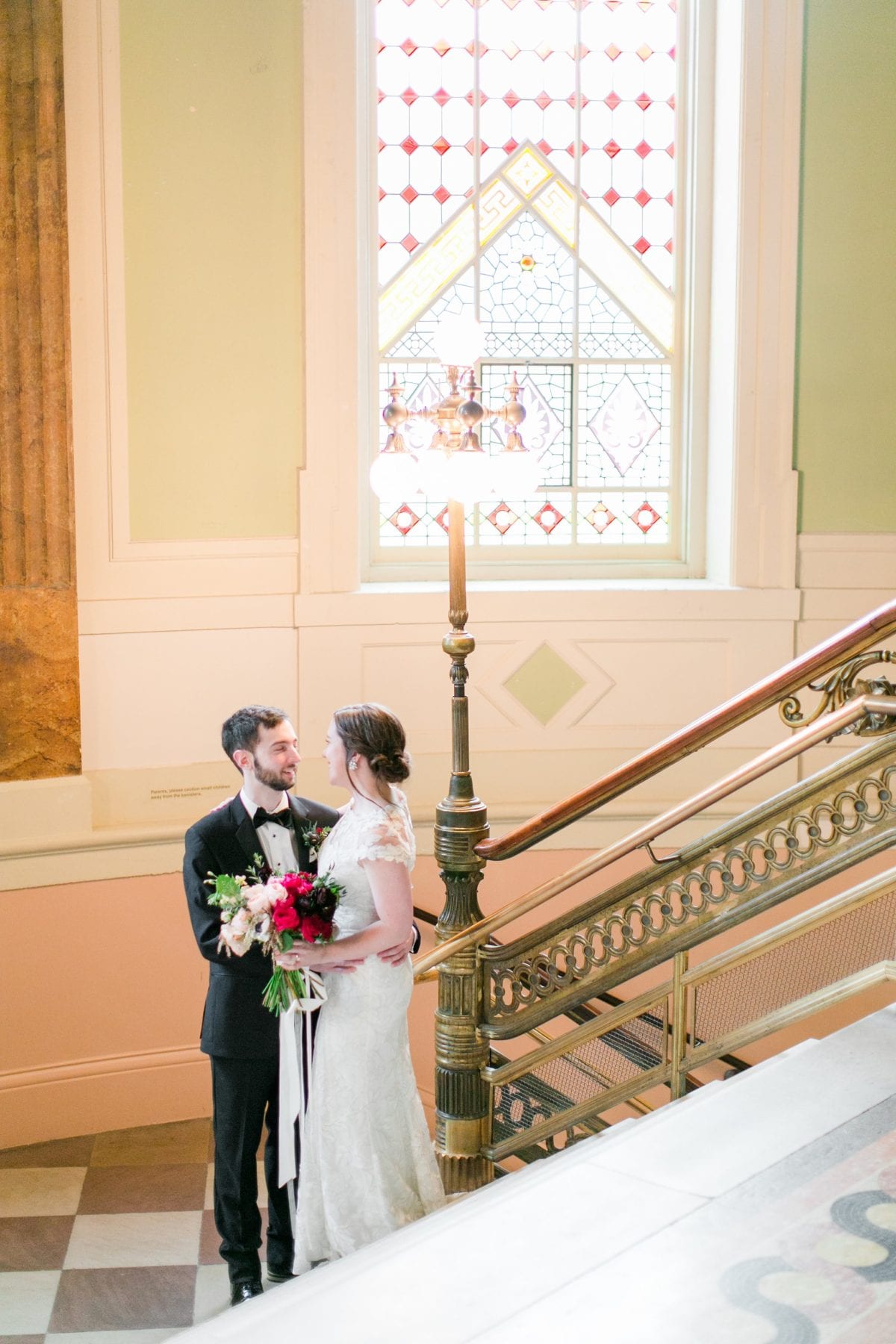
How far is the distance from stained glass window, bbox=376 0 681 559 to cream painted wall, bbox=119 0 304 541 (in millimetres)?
678

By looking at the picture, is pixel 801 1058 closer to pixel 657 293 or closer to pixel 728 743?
pixel 728 743

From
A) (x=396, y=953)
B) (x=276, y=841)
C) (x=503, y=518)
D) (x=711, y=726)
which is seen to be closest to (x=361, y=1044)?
(x=396, y=953)

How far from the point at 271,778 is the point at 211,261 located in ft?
8.38

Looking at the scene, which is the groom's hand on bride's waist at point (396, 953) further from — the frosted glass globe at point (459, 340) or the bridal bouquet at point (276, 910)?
the frosted glass globe at point (459, 340)

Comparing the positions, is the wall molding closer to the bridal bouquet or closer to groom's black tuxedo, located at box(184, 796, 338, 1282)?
groom's black tuxedo, located at box(184, 796, 338, 1282)

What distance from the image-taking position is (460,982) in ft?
14.3

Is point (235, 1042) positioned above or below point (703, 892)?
below

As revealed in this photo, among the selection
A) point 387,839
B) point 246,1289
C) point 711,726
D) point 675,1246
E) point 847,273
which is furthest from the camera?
point 847,273

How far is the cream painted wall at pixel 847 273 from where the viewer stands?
602 centimetres

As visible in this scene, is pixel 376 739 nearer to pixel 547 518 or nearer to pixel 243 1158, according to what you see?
pixel 243 1158

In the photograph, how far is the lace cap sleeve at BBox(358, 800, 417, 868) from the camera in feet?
12.3

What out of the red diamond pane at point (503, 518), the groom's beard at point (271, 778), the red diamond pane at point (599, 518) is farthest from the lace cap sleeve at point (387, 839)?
the red diamond pane at point (599, 518)

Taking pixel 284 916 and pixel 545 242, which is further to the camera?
pixel 545 242

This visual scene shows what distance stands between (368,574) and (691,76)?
263cm
